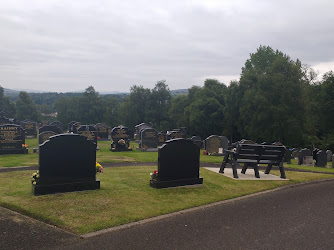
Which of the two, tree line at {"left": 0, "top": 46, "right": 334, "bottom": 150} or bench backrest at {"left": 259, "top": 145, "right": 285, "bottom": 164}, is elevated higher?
tree line at {"left": 0, "top": 46, "right": 334, "bottom": 150}

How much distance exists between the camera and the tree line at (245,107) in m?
33.9

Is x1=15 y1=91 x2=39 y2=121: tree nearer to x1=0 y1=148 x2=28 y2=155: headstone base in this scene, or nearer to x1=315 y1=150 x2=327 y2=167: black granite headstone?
x1=0 y1=148 x2=28 y2=155: headstone base

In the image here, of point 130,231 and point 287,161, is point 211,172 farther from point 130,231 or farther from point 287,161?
point 287,161

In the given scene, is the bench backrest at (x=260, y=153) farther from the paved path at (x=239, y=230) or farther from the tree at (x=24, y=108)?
the tree at (x=24, y=108)

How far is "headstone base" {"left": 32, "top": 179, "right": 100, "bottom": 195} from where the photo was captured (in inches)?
293

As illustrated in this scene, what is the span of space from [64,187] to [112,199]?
147 cm

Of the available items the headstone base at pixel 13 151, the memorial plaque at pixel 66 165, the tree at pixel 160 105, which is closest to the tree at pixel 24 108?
the tree at pixel 160 105

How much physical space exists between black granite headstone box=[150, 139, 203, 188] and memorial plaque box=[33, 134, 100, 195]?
6.48 ft

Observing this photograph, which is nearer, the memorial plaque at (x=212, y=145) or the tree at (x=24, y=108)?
the memorial plaque at (x=212, y=145)

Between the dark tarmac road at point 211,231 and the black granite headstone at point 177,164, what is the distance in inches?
77.2

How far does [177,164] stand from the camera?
9.20m

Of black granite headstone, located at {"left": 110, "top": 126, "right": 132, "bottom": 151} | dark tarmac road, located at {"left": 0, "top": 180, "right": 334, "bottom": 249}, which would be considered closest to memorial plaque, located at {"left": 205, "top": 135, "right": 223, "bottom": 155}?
black granite headstone, located at {"left": 110, "top": 126, "right": 132, "bottom": 151}

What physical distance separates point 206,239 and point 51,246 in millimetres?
2687

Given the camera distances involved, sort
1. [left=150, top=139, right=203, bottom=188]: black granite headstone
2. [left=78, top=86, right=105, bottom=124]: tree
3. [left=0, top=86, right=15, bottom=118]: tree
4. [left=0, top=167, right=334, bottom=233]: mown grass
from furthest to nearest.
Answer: [left=0, top=86, right=15, bottom=118]: tree → [left=78, top=86, right=105, bottom=124]: tree → [left=150, top=139, right=203, bottom=188]: black granite headstone → [left=0, top=167, right=334, bottom=233]: mown grass
